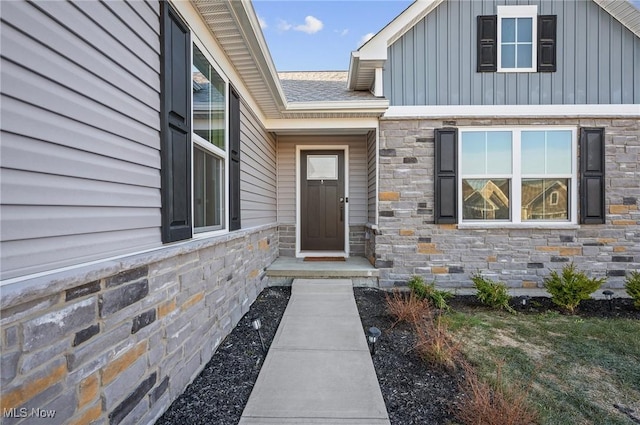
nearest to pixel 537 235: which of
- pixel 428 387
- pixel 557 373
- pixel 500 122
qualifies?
pixel 500 122

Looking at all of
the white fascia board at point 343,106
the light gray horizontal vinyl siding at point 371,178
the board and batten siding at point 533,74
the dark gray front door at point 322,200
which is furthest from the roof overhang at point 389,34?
the dark gray front door at point 322,200

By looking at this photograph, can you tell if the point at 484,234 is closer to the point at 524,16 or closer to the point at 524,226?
the point at 524,226

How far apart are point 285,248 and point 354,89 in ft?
10.4

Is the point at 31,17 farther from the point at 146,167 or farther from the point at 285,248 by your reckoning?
the point at 285,248

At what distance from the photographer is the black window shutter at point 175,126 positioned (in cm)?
201

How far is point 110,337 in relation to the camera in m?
1.49

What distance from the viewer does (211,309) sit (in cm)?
268

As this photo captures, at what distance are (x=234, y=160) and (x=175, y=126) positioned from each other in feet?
4.41

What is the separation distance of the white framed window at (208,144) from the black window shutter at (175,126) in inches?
8.2

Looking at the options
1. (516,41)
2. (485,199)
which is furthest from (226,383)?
(516,41)

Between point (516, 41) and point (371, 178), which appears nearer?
point (516, 41)

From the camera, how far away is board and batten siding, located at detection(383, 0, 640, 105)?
4.61 meters

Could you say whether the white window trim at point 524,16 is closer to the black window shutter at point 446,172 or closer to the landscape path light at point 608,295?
the black window shutter at point 446,172

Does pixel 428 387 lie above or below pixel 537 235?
below
